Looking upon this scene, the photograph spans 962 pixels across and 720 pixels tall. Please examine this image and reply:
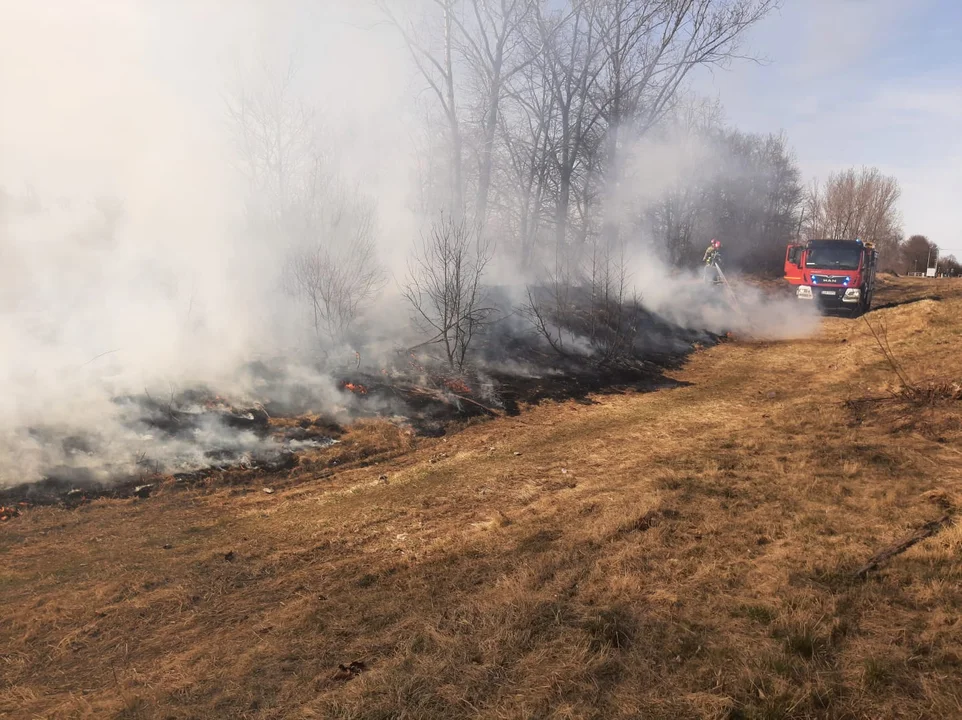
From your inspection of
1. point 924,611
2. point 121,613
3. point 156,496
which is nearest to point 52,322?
point 156,496

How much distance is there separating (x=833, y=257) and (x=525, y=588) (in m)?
16.8

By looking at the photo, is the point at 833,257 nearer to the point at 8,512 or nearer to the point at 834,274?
the point at 834,274

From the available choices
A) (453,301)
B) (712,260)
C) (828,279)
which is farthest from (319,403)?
(828,279)

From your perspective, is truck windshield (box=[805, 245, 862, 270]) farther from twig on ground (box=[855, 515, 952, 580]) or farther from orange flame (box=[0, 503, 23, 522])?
orange flame (box=[0, 503, 23, 522])

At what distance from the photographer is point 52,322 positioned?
7.26m

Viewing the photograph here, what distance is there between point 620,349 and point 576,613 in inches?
391

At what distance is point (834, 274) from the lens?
52.1ft

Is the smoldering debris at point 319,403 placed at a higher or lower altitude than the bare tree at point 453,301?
lower

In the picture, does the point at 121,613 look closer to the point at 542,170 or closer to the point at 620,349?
the point at 620,349

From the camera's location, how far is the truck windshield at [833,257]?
51.5ft

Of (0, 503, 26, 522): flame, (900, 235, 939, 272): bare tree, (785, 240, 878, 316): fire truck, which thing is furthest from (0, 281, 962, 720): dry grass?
(900, 235, 939, 272): bare tree

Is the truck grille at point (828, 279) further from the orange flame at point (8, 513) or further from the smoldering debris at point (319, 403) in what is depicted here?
the orange flame at point (8, 513)

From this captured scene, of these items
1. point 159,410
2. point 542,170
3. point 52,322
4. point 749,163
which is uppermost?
point 749,163

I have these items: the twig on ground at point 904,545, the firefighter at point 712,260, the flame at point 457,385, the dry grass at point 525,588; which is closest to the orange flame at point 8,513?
the dry grass at point 525,588
